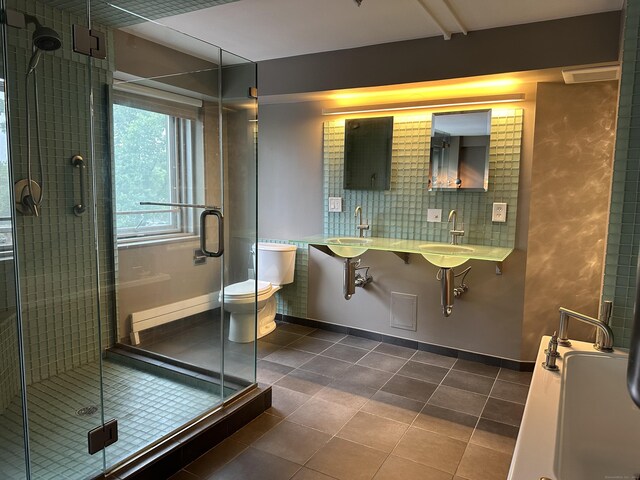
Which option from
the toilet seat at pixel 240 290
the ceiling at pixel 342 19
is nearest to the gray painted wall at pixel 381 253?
the ceiling at pixel 342 19

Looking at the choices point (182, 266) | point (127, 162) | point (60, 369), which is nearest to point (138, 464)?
point (60, 369)

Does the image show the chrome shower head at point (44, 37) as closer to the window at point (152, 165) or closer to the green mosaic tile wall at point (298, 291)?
the window at point (152, 165)

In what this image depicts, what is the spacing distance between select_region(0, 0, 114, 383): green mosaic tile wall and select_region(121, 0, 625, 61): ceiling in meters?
0.62

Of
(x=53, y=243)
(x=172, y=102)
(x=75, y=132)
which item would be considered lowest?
(x=53, y=243)

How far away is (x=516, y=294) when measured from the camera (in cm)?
314

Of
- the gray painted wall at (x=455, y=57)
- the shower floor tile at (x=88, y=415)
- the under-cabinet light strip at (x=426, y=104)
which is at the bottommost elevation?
the shower floor tile at (x=88, y=415)

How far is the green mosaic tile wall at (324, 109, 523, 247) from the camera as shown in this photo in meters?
3.11

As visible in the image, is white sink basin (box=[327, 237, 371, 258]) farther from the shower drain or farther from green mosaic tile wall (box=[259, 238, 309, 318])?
the shower drain

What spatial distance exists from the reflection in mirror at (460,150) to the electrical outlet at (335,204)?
80cm

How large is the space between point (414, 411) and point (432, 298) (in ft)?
3.51

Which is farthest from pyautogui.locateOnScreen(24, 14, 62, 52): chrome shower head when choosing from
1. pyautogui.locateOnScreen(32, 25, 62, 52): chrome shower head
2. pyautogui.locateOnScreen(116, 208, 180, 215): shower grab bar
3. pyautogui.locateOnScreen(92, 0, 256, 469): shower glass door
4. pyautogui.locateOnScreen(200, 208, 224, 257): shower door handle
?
pyautogui.locateOnScreen(200, 208, 224, 257): shower door handle

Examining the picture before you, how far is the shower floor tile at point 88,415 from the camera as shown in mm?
1858

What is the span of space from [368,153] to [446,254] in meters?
1.16

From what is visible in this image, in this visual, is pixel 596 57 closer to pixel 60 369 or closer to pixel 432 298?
pixel 432 298
